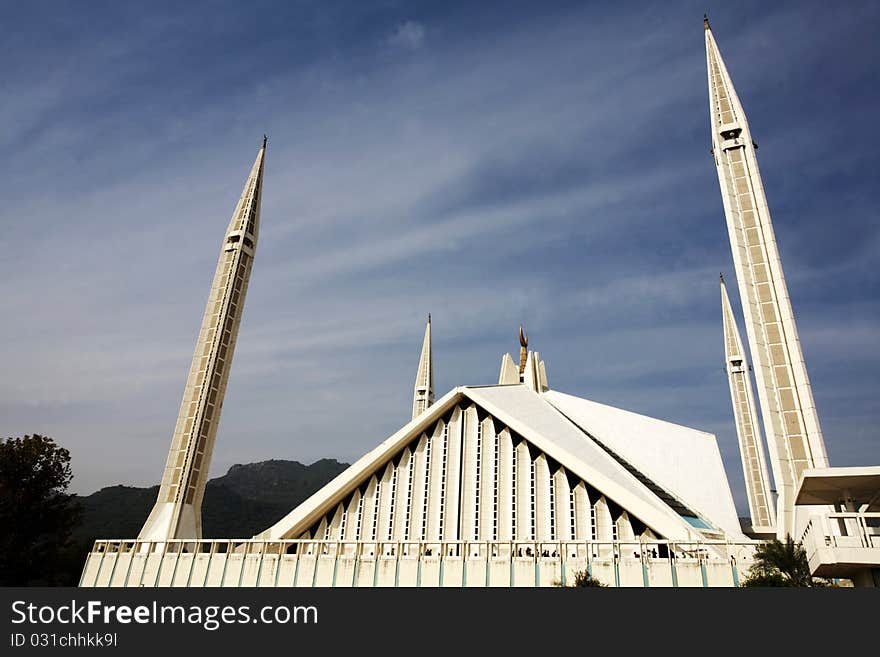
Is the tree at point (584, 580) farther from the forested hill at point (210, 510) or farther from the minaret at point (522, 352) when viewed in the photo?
the forested hill at point (210, 510)

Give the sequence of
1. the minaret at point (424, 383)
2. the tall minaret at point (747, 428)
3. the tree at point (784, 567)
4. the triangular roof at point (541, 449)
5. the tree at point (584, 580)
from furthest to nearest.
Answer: the minaret at point (424, 383)
the tall minaret at point (747, 428)
the triangular roof at point (541, 449)
the tree at point (584, 580)
the tree at point (784, 567)

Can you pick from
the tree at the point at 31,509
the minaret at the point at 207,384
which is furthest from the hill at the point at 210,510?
the minaret at the point at 207,384

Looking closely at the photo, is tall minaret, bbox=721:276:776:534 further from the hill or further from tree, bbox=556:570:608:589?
the hill

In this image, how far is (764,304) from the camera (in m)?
23.8

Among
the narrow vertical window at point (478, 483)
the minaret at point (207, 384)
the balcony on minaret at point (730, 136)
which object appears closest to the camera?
the narrow vertical window at point (478, 483)

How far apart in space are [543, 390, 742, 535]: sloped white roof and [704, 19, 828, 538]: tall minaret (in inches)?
271

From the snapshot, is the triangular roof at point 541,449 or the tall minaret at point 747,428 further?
the tall minaret at point 747,428

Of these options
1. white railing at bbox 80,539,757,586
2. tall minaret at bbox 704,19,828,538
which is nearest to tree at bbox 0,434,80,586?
white railing at bbox 80,539,757,586

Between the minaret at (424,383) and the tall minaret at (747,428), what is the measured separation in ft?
69.9

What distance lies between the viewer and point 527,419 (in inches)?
1073

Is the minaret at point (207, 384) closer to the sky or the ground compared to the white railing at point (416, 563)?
closer to the sky

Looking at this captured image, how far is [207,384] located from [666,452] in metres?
23.3

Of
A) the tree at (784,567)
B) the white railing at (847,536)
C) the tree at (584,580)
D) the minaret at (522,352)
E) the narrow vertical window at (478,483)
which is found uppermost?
the minaret at (522,352)

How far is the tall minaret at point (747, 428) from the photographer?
39.0 metres
